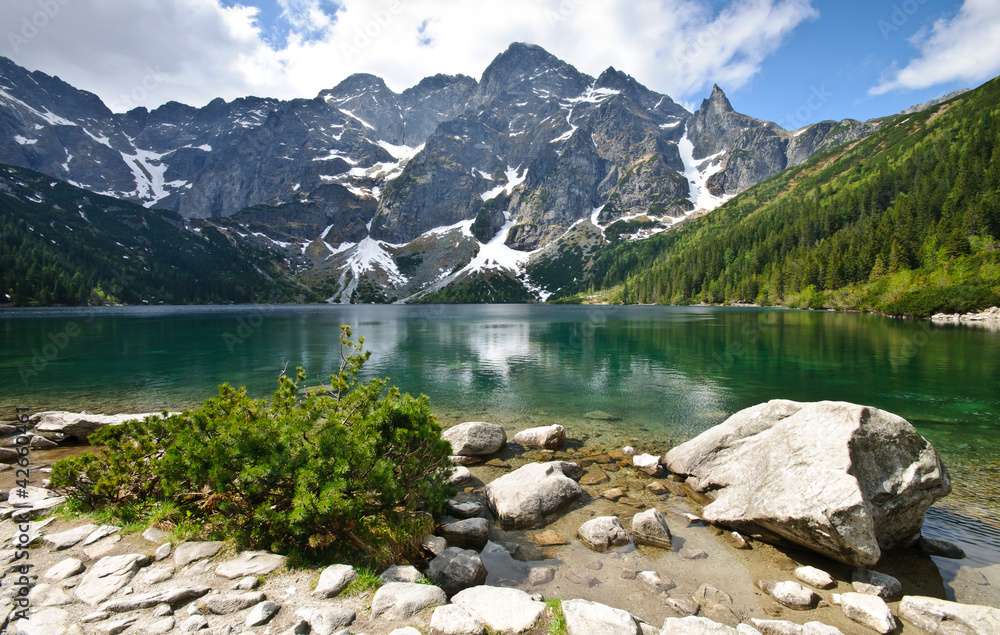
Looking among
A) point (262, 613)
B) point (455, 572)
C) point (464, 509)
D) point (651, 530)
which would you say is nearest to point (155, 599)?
point (262, 613)

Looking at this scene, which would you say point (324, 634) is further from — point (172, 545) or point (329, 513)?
point (172, 545)

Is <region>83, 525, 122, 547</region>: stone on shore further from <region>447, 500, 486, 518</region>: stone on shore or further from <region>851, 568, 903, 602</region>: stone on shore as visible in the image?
<region>851, 568, 903, 602</region>: stone on shore

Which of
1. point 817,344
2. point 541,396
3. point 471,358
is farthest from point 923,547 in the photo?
point 817,344

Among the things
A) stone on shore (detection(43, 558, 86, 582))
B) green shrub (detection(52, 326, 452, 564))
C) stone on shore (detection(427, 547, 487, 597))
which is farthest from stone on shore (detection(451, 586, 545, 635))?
stone on shore (detection(43, 558, 86, 582))

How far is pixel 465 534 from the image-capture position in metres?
11.0

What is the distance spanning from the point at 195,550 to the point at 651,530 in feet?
34.6

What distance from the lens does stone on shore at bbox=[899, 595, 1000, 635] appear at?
7.38m

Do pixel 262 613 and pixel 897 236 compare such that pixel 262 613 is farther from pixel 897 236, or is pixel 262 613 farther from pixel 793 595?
pixel 897 236

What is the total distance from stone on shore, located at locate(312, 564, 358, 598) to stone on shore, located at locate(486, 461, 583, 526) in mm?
5955

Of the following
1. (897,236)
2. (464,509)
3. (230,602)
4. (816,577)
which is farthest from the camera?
(897,236)

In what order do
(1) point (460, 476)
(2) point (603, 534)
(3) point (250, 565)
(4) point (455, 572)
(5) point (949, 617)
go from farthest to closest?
(1) point (460, 476) → (2) point (603, 534) → (4) point (455, 572) → (5) point (949, 617) → (3) point (250, 565)

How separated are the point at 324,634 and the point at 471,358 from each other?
42.1 m

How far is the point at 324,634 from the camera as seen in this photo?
19.2 feet

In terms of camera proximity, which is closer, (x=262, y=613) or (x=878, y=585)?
(x=262, y=613)
